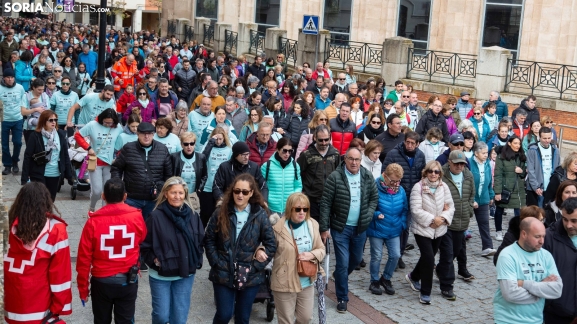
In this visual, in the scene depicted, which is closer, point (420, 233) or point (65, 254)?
point (65, 254)

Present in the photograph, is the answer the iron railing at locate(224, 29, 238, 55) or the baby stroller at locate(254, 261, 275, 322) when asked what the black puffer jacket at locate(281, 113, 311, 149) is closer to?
the baby stroller at locate(254, 261, 275, 322)

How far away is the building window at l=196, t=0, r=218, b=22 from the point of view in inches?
1535

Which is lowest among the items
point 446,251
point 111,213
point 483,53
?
point 446,251

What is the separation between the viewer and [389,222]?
9922 millimetres

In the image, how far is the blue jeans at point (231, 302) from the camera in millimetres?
7750

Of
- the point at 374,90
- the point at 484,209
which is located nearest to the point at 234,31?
the point at 374,90

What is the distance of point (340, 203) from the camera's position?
957 cm

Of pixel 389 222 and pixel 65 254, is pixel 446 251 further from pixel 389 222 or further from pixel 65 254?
pixel 65 254

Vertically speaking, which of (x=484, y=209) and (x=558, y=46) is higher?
(x=558, y=46)

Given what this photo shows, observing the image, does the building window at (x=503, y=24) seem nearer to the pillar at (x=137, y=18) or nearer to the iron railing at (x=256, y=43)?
the iron railing at (x=256, y=43)

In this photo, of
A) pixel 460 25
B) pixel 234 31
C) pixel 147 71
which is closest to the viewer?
pixel 147 71

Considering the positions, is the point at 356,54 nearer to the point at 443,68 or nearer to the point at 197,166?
the point at 443,68

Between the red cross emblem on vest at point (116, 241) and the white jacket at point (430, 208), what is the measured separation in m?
3.89

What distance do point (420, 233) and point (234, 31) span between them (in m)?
27.3
